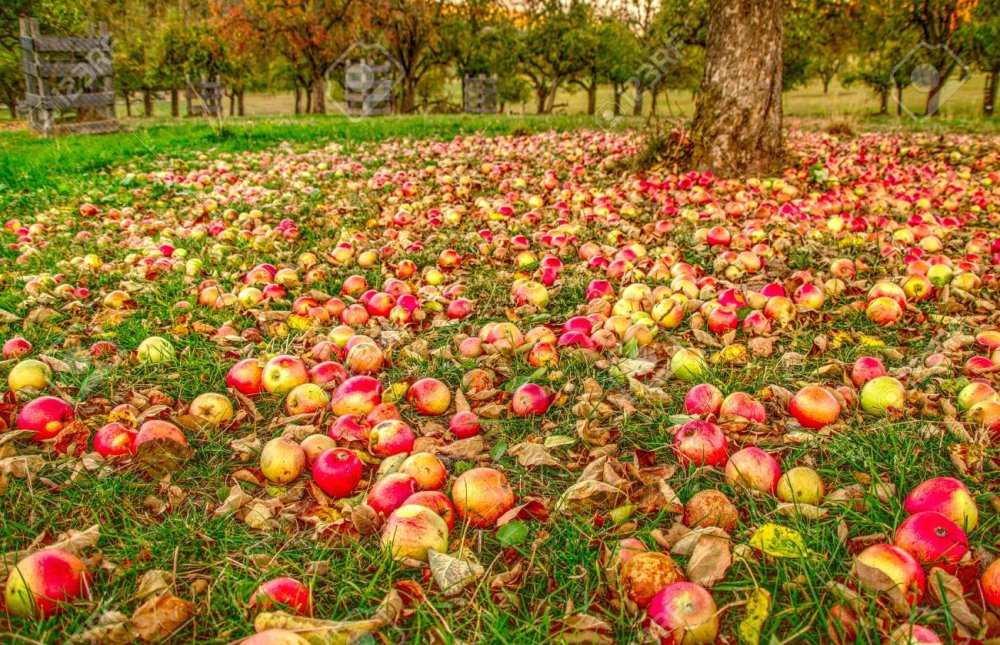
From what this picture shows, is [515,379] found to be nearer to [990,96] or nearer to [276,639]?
[276,639]

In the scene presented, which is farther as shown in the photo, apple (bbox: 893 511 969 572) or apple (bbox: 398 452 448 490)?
apple (bbox: 398 452 448 490)

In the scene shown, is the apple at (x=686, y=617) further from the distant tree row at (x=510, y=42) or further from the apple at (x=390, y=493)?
the distant tree row at (x=510, y=42)

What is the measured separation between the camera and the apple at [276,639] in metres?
1.31

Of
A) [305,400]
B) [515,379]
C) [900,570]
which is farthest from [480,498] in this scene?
[900,570]

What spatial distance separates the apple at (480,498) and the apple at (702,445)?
655 millimetres

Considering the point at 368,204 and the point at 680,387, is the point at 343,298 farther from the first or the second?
the point at 368,204

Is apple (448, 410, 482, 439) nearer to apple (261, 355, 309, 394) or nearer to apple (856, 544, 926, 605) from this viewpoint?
apple (261, 355, 309, 394)

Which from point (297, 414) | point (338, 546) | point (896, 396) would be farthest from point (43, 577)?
point (896, 396)

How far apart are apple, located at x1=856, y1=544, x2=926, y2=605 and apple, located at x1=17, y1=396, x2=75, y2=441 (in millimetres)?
2825

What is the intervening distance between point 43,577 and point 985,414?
3.09 meters

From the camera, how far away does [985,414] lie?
2.18 m

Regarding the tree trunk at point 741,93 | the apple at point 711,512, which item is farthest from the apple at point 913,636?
the tree trunk at point 741,93

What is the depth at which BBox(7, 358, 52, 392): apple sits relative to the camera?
2.62 meters

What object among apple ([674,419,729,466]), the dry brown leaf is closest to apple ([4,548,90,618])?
the dry brown leaf
